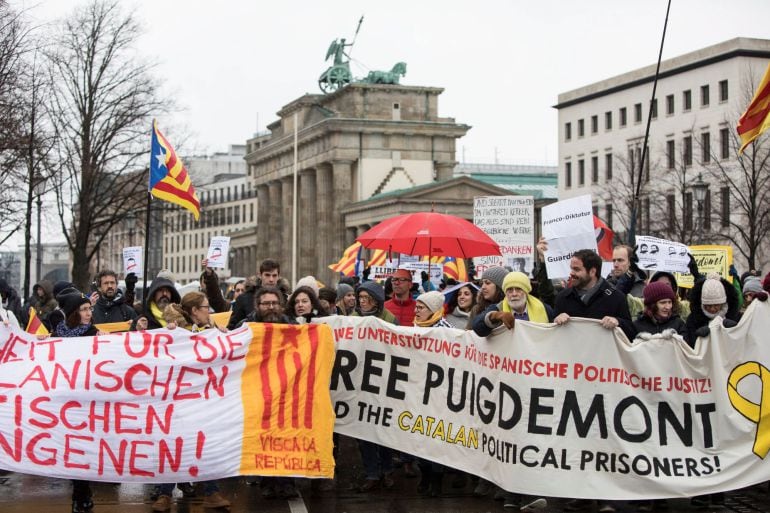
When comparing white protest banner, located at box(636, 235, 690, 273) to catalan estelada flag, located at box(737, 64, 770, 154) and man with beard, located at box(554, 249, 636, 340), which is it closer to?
catalan estelada flag, located at box(737, 64, 770, 154)

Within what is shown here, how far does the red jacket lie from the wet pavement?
172 centimetres

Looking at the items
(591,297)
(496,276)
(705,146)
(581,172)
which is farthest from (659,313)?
(581,172)

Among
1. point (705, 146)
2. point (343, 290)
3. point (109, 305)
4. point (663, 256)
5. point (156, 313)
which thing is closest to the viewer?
point (156, 313)

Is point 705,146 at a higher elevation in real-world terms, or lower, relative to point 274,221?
higher

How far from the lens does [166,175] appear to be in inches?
622

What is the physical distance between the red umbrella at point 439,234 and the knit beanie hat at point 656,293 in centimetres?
499

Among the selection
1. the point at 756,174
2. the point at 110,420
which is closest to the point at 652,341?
the point at 110,420

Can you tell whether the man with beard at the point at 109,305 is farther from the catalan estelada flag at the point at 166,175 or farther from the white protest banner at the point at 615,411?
the white protest banner at the point at 615,411

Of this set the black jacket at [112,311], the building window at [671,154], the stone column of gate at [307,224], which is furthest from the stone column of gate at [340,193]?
the black jacket at [112,311]

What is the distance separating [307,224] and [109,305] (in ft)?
284

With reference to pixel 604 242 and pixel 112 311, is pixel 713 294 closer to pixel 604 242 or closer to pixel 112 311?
pixel 604 242

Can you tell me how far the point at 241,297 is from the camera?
12.5 meters

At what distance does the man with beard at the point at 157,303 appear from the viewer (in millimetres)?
10680

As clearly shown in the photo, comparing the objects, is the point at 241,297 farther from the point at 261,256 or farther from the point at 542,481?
the point at 261,256
